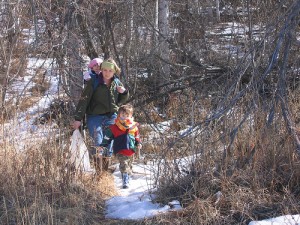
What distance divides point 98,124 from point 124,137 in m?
0.49

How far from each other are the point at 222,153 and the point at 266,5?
3087 millimetres

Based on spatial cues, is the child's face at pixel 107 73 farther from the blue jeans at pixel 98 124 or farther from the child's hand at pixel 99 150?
the child's hand at pixel 99 150

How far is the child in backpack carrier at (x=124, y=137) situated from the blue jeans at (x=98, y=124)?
178 mm

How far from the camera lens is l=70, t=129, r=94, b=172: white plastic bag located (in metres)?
4.73

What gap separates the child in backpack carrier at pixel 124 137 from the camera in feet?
17.0

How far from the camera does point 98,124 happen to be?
5.59 metres

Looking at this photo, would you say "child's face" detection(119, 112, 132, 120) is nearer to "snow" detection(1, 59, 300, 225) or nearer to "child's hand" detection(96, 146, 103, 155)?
"child's hand" detection(96, 146, 103, 155)

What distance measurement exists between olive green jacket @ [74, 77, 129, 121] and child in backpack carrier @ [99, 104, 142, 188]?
363 millimetres

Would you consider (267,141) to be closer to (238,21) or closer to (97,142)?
(97,142)

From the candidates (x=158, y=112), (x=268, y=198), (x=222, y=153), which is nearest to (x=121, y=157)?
(x=222, y=153)

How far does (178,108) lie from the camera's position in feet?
24.3

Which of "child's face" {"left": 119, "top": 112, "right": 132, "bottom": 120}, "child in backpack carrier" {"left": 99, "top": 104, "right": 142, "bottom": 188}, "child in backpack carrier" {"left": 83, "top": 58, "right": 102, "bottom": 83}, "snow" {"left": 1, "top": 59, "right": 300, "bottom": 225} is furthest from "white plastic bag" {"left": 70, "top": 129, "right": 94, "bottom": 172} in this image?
"child in backpack carrier" {"left": 83, "top": 58, "right": 102, "bottom": 83}

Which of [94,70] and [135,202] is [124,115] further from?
[135,202]

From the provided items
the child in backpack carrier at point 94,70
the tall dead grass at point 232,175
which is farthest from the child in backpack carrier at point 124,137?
the tall dead grass at point 232,175
